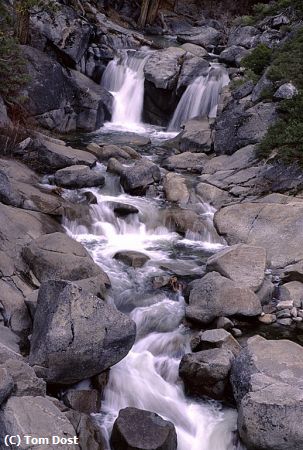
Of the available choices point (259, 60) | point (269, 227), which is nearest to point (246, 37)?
point (259, 60)

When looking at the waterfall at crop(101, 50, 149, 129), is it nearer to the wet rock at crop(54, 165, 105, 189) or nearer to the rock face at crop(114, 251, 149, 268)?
the wet rock at crop(54, 165, 105, 189)

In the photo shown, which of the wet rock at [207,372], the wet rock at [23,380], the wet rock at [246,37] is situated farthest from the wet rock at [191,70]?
the wet rock at [23,380]

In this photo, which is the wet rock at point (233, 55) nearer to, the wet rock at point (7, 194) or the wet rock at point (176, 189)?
the wet rock at point (176, 189)

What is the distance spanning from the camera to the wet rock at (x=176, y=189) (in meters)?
13.1

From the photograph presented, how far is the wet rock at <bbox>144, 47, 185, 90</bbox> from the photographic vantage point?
19734mm

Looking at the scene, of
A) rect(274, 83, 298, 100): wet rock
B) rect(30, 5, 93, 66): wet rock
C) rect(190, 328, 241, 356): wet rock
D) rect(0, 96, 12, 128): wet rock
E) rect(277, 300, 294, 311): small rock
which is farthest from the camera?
rect(30, 5, 93, 66): wet rock

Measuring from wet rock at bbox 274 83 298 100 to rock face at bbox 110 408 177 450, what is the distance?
34.5 ft

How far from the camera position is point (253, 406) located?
6324 millimetres

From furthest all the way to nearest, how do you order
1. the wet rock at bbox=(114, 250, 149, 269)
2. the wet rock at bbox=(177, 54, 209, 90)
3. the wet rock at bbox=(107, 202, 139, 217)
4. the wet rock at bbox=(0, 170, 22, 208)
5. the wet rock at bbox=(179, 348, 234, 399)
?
1. the wet rock at bbox=(177, 54, 209, 90)
2. the wet rock at bbox=(107, 202, 139, 217)
3. the wet rock at bbox=(0, 170, 22, 208)
4. the wet rock at bbox=(114, 250, 149, 269)
5. the wet rock at bbox=(179, 348, 234, 399)

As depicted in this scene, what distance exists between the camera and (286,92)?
47.6 feet

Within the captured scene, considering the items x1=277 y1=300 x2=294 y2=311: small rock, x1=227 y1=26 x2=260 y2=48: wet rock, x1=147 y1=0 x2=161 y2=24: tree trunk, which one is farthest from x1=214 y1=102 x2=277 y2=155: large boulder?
x1=147 y1=0 x2=161 y2=24: tree trunk

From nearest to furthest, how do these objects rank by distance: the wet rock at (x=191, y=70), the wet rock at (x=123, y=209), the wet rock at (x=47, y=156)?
1. the wet rock at (x=123, y=209)
2. the wet rock at (x=47, y=156)
3. the wet rock at (x=191, y=70)

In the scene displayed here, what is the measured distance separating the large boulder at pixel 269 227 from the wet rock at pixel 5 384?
6.25 metres

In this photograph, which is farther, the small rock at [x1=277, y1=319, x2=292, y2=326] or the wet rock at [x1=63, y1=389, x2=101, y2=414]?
the small rock at [x1=277, y1=319, x2=292, y2=326]
